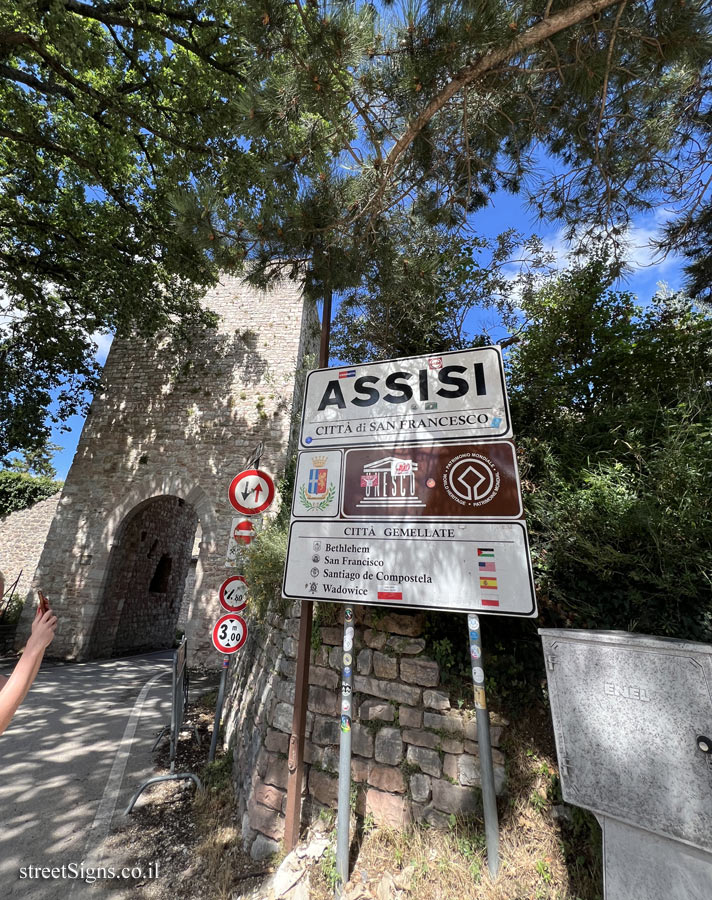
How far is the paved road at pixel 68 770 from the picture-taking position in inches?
98.3

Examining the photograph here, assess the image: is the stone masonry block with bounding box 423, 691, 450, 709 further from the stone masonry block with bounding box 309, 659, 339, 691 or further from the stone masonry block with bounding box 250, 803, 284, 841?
the stone masonry block with bounding box 250, 803, 284, 841

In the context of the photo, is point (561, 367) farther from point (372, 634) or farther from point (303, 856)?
point (303, 856)

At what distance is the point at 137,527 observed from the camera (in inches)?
381

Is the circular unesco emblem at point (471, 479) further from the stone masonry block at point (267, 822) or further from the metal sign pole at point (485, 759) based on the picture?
the stone masonry block at point (267, 822)

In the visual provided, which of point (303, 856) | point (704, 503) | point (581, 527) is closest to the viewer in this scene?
point (704, 503)

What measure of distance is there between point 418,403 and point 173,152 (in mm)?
6898

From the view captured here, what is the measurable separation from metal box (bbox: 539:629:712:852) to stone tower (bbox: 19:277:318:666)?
7211 mm

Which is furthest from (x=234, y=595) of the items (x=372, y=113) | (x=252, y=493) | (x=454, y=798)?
(x=372, y=113)

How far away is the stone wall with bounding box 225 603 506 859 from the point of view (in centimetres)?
231

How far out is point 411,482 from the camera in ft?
7.75

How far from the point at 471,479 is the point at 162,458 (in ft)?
28.4

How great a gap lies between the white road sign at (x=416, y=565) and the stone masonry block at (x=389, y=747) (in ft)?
3.29

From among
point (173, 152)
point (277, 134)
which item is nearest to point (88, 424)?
point (173, 152)

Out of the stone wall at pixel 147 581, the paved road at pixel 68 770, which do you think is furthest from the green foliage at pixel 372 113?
the stone wall at pixel 147 581
